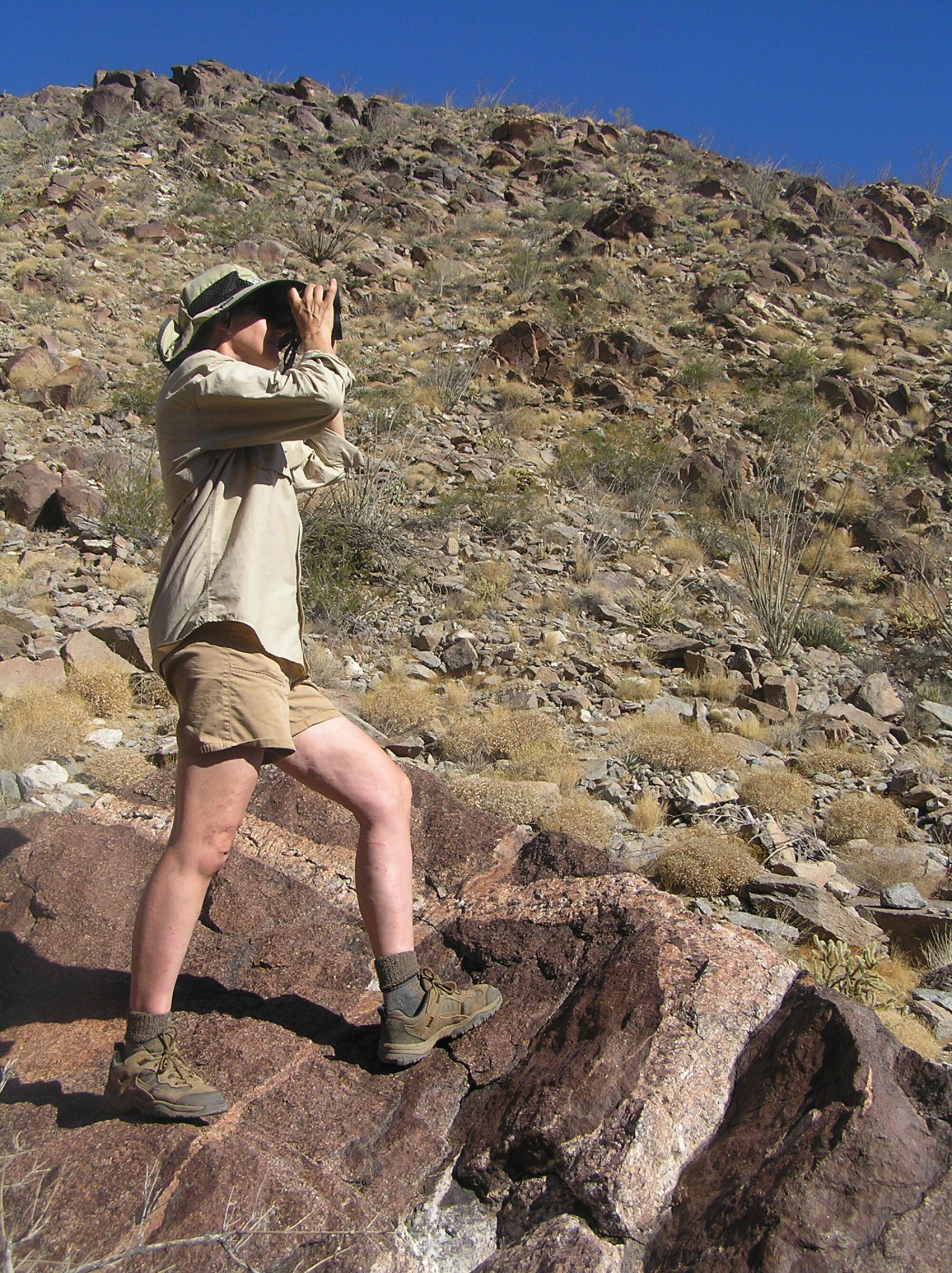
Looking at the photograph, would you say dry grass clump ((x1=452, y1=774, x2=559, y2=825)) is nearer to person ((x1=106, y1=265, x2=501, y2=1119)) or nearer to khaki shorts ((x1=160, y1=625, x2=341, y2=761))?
person ((x1=106, y1=265, x2=501, y2=1119))

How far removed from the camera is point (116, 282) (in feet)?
51.0

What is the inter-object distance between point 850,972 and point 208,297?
2774mm

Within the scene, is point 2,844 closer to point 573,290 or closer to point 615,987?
point 615,987

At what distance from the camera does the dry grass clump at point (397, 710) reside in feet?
17.7

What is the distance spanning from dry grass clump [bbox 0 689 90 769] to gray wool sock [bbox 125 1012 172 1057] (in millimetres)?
2689

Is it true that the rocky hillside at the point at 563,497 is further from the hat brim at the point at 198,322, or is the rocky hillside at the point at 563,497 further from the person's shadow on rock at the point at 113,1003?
the hat brim at the point at 198,322

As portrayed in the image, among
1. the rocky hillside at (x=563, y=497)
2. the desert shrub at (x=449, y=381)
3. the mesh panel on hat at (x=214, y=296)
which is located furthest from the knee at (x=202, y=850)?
the desert shrub at (x=449, y=381)

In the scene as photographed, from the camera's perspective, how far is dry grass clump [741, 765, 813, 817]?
4824 millimetres

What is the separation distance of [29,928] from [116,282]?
51.0 ft

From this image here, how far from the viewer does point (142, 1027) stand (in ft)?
5.96

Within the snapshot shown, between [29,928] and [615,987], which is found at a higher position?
[615,987]

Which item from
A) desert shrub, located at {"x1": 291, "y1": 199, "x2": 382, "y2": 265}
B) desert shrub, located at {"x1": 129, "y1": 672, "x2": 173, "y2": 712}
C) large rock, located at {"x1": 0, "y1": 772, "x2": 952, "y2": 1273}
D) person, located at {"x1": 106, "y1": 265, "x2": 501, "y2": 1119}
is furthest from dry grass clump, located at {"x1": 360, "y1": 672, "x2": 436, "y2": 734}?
desert shrub, located at {"x1": 291, "y1": 199, "x2": 382, "y2": 265}

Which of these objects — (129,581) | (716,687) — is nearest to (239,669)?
(716,687)

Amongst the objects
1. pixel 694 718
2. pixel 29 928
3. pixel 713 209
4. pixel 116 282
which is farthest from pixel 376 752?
pixel 713 209
